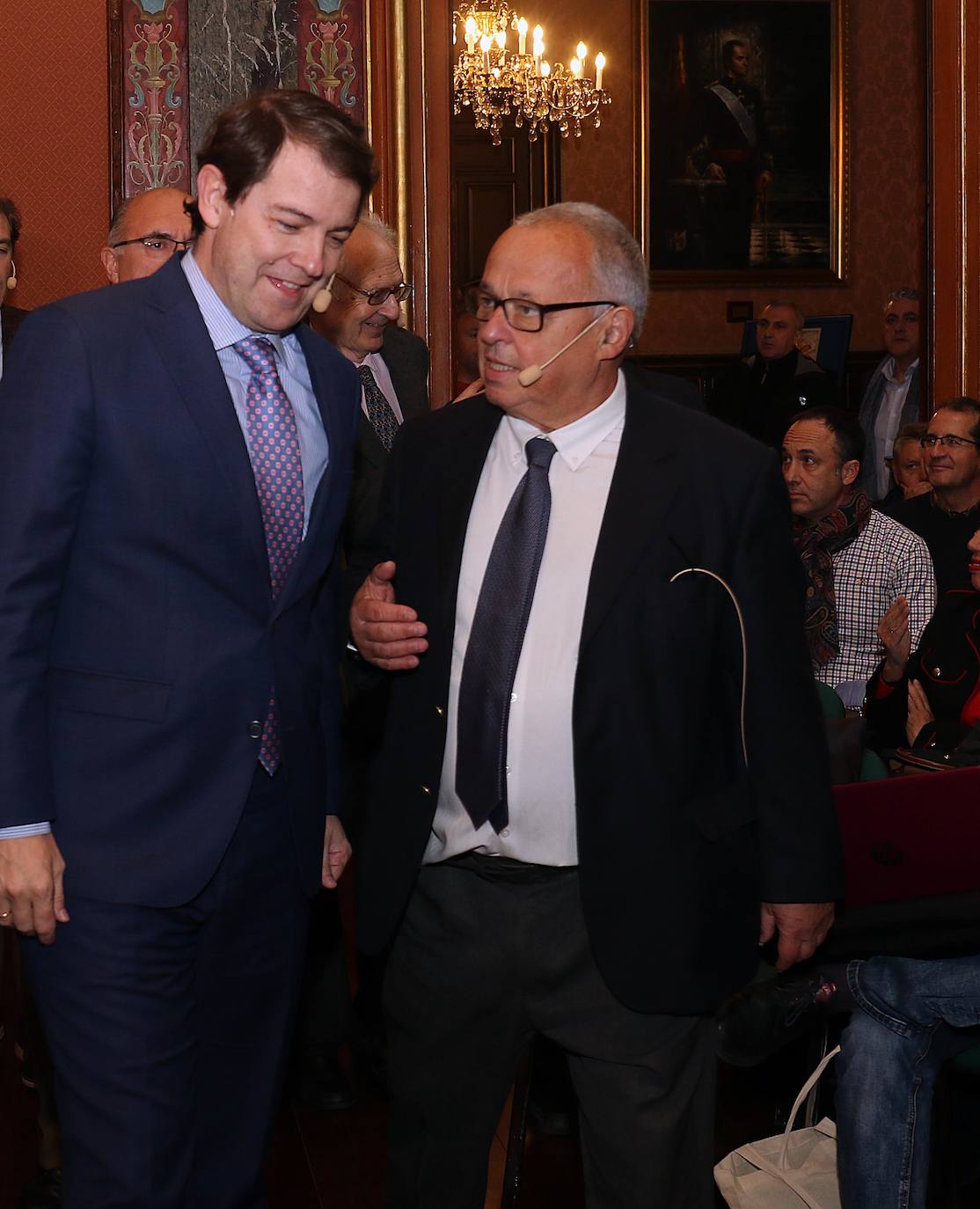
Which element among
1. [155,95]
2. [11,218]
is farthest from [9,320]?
[155,95]

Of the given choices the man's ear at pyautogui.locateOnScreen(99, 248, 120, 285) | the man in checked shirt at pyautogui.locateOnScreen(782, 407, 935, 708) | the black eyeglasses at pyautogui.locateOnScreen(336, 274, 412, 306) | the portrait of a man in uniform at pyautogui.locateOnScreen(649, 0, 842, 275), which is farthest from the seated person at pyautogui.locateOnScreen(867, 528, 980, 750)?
the portrait of a man in uniform at pyautogui.locateOnScreen(649, 0, 842, 275)

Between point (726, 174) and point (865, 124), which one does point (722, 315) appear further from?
point (865, 124)

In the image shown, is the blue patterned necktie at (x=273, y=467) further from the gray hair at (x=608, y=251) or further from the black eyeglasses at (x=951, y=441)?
the black eyeglasses at (x=951, y=441)

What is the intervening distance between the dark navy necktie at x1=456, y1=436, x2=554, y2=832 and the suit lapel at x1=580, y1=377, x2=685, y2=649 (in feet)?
0.33

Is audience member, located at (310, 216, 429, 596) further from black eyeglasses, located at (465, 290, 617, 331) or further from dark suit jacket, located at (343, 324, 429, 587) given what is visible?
black eyeglasses, located at (465, 290, 617, 331)

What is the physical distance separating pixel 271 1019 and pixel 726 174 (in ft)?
34.0

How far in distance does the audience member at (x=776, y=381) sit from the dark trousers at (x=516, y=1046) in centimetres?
583

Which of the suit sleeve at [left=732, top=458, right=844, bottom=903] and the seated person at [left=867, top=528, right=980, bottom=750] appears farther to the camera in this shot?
the seated person at [left=867, top=528, right=980, bottom=750]

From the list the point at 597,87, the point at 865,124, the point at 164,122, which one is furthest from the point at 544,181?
the point at 164,122

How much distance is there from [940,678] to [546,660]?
6.31ft

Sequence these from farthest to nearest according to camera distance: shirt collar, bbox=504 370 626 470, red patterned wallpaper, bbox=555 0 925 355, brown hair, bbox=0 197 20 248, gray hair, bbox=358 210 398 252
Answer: red patterned wallpaper, bbox=555 0 925 355 → gray hair, bbox=358 210 398 252 → brown hair, bbox=0 197 20 248 → shirt collar, bbox=504 370 626 470

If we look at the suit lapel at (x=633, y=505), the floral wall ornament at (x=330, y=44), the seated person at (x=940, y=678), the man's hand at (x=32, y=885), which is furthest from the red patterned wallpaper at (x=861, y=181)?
the man's hand at (x=32, y=885)

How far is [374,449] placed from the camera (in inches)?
126

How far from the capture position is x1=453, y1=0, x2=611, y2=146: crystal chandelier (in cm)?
970
